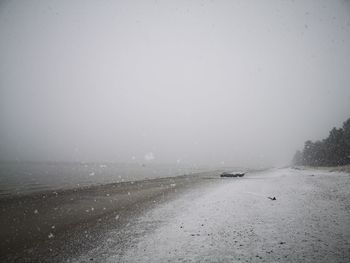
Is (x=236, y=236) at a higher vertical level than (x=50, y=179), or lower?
lower

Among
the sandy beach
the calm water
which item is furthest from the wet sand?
the calm water

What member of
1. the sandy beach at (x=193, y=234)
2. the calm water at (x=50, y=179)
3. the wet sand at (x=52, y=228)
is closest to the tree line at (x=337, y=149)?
the calm water at (x=50, y=179)

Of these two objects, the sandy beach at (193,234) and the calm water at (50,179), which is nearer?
the sandy beach at (193,234)

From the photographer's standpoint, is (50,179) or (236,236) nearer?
(236,236)

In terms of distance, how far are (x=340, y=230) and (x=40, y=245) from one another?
16194mm

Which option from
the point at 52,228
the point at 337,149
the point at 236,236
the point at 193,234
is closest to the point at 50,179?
the point at 52,228

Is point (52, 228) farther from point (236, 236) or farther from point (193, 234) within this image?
point (236, 236)

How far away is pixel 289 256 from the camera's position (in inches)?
348

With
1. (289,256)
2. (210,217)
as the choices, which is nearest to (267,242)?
(289,256)

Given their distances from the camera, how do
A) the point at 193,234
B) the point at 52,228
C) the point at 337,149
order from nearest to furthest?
the point at 193,234 < the point at 52,228 < the point at 337,149

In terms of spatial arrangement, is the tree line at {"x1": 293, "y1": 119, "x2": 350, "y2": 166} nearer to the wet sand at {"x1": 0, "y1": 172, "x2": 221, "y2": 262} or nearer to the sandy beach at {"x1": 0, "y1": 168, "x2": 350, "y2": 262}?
the sandy beach at {"x1": 0, "y1": 168, "x2": 350, "y2": 262}

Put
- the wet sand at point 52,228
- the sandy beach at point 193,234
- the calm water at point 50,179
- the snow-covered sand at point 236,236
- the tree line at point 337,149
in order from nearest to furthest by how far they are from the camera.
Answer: the snow-covered sand at point 236,236 < the sandy beach at point 193,234 < the wet sand at point 52,228 < the calm water at point 50,179 < the tree line at point 337,149

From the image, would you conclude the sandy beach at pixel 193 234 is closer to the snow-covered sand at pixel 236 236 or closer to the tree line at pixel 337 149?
the snow-covered sand at pixel 236 236

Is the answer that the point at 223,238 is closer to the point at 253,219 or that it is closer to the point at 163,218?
the point at 253,219
